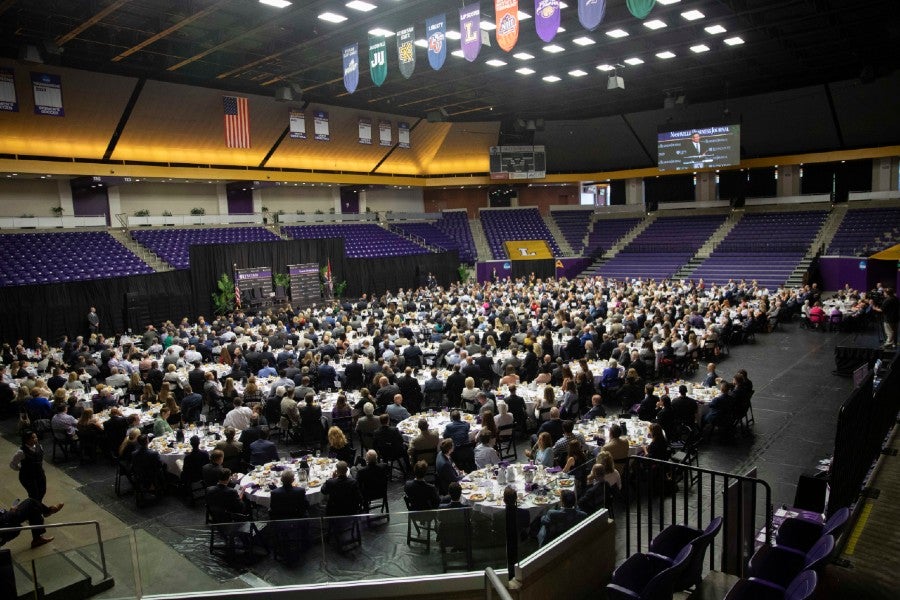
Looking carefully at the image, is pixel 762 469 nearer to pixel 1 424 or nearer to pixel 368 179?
pixel 1 424

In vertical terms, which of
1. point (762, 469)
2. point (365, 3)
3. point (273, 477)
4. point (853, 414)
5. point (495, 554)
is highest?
point (365, 3)

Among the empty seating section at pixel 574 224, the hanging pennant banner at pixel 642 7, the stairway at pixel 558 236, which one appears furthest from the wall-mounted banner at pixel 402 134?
the hanging pennant banner at pixel 642 7

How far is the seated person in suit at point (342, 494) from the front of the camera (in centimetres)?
661

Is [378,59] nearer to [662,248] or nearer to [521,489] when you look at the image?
[521,489]

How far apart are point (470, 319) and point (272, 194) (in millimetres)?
18420

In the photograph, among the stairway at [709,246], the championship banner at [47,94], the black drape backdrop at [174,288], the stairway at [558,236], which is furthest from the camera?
the stairway at [558,236]

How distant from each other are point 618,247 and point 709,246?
222 inches

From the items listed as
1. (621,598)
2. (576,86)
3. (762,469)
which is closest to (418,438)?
(621,598)

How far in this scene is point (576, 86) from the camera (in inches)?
1081

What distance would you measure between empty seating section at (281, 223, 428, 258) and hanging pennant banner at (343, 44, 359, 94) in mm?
14265

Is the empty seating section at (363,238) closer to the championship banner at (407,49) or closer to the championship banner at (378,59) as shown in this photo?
the championship banner at (378,59)

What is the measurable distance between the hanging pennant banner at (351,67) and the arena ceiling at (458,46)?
3.23 ft

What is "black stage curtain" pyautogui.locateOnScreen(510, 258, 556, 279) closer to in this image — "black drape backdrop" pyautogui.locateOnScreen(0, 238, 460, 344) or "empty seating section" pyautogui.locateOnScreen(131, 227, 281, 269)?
"black drape backdrop" pyautogui.locateOnScreen(0, 238, 460, 344)

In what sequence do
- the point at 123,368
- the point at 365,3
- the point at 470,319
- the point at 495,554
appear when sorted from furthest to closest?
the point at 470,319, the point at 365,3, the point at 123,368, the point at 495,554
